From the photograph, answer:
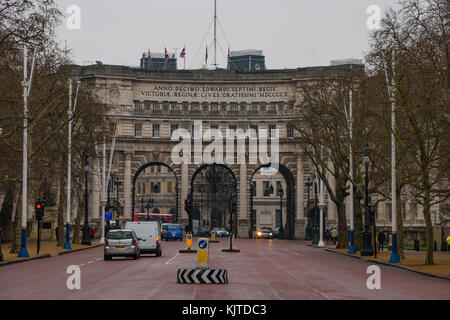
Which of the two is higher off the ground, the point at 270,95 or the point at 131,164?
the point at 270,95

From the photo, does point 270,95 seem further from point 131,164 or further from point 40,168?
point 40,168

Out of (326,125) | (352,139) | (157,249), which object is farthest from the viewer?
(326,125)

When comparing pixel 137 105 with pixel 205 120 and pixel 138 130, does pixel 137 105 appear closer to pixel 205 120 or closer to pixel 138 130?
pixel 138 130

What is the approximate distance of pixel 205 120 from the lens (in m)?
106

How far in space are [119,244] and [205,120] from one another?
62.9 meters

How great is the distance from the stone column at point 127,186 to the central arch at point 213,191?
8391 millimetres

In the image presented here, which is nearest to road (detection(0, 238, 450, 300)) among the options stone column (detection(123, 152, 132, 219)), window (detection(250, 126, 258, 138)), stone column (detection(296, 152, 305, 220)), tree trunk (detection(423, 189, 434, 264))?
tree trunk (detection(423, 189, 434, 264))

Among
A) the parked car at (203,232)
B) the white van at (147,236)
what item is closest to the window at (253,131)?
the parked car at (203,232)

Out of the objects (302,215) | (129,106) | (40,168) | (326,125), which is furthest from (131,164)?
(326,125)

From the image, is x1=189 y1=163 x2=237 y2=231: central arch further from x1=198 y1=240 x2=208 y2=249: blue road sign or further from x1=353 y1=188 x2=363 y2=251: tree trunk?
x1=198 y1=240 x2=208 y2=249: blue road sign

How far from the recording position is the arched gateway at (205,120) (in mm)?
106062
